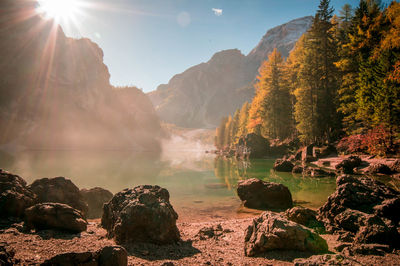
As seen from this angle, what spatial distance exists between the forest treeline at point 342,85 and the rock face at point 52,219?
69.2ft

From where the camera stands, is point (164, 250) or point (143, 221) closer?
point (164, 250)

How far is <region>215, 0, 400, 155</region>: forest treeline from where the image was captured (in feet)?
60.8

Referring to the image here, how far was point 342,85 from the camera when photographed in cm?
2553

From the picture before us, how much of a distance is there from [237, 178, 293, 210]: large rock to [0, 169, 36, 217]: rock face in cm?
A: 936

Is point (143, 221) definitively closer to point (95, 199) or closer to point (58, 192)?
point (58, 192)

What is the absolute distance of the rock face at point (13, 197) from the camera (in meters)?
6.66

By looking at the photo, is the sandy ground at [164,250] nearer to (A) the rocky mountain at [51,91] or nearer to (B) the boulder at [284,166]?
(B) the boulder at [284,166]

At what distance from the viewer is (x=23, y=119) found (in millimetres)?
75250

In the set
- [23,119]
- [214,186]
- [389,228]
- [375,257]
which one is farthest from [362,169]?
[23,119]

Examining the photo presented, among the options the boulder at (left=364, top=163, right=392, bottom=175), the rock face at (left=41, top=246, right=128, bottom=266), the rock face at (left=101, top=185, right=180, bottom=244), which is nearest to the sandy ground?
the rock face at (left=101, top=185, right=180, bottom=244)

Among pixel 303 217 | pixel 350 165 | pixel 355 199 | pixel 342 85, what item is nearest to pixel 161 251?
pixel 303 217

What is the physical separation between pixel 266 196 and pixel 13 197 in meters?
10.5

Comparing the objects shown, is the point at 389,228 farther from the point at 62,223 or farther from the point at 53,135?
the point at 53,135

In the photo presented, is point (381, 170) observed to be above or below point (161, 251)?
below
